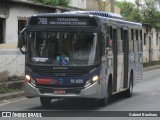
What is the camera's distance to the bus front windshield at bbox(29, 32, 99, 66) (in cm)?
1480

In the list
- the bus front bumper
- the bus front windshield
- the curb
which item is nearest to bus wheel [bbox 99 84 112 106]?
the bus front bumper

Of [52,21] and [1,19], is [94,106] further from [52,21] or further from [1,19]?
[1,19]

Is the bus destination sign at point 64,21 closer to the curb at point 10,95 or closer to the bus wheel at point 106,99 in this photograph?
the bus wheel at point 106,99

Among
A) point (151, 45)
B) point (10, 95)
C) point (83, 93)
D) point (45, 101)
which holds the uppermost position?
point (83, 93)

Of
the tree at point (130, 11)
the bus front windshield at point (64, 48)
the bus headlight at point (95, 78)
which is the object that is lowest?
the bus headlight at point (95, 78)

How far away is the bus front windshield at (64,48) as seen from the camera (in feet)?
48.5

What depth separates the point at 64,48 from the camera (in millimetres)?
14938

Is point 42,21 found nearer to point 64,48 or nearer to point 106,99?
point 64,48

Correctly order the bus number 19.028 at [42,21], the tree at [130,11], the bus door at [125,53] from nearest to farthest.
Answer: the bus number 19.028 at [42,21] → the bus door at [125,53] → the tree at [130,11]

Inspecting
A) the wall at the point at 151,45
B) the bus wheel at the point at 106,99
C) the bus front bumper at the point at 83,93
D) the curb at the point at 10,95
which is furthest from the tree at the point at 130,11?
the bus front bumper at the point at 83,93

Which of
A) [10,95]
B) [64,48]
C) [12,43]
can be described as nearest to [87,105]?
[64,48]

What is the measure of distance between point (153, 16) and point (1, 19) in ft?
102

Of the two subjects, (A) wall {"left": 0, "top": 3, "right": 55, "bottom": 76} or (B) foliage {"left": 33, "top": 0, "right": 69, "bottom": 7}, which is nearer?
(A) wall {"left": 0, "top": 3, "right": 55, "bottom": 76}

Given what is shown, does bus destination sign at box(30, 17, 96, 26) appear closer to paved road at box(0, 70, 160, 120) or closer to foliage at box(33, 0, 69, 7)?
paved road at box(0, 70, 160, 120)
